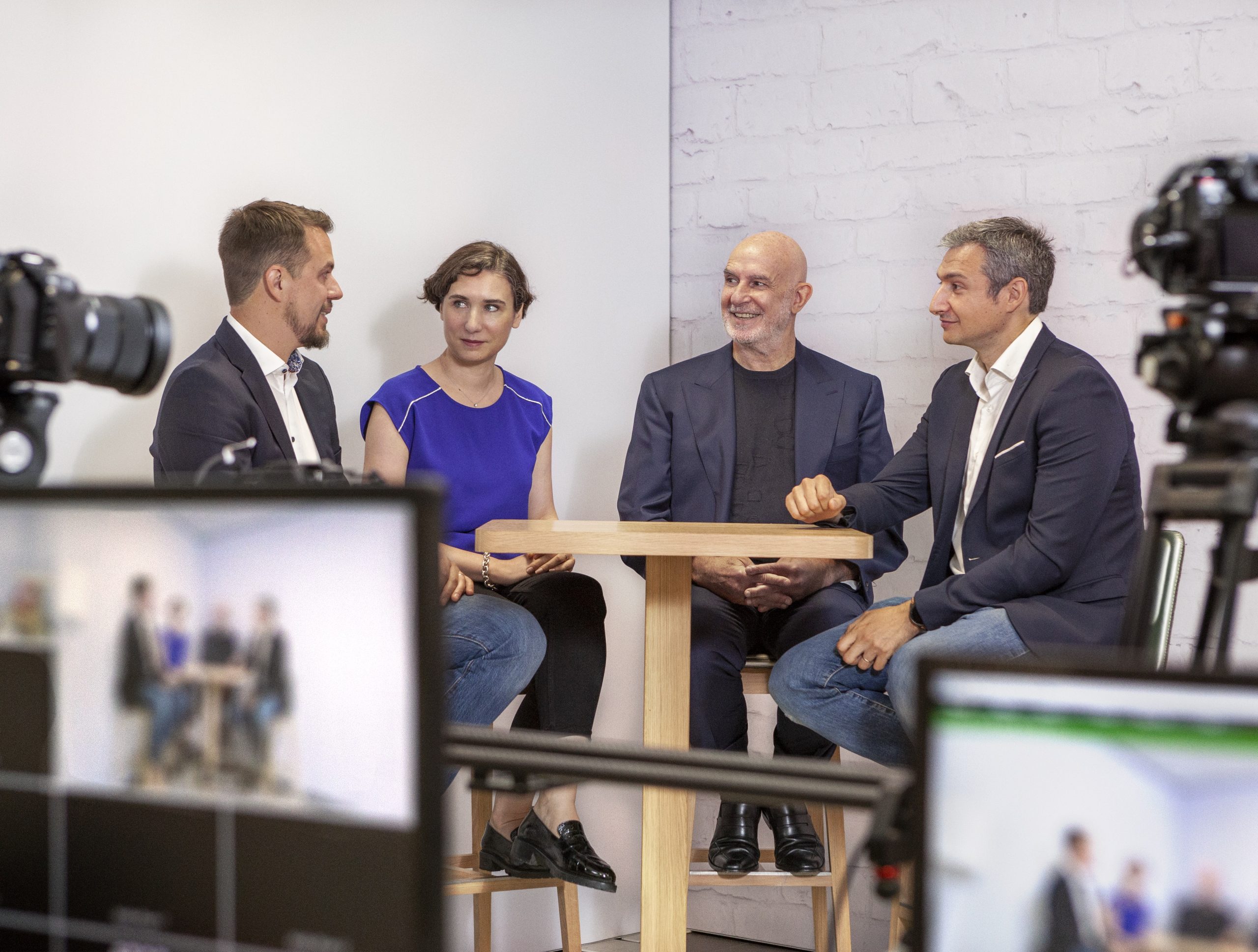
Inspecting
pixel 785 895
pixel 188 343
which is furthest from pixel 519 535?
pixel 785 895

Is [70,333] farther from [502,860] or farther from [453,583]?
[502,860]

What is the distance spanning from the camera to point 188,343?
97.7 inches

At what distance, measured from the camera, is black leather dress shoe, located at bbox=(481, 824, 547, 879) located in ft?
8.48

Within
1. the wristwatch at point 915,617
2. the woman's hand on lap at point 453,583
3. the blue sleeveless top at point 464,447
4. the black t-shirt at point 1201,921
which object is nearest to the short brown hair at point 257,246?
the blue sleeveless top at point 464,447

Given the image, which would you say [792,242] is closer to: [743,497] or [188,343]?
[743,497]

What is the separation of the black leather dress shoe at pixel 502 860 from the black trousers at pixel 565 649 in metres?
0.23

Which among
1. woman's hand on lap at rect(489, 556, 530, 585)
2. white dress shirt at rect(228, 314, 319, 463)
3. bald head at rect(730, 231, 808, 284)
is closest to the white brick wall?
bald head at rect(730, 231, 808, 284)

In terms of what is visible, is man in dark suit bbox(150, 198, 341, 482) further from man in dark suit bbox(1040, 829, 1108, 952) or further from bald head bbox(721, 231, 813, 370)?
man in dark suit bbox(1040, 829, 1108, 952)

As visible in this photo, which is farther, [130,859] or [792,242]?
[792,242]

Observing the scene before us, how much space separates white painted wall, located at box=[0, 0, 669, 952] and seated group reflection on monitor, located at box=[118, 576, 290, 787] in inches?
64.2

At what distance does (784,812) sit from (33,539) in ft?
6.60

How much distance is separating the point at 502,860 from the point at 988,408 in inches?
53.4

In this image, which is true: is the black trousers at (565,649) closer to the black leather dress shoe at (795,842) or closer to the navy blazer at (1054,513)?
the black leather dress shoe at (795,842)

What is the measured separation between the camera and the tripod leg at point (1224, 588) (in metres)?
0.95
